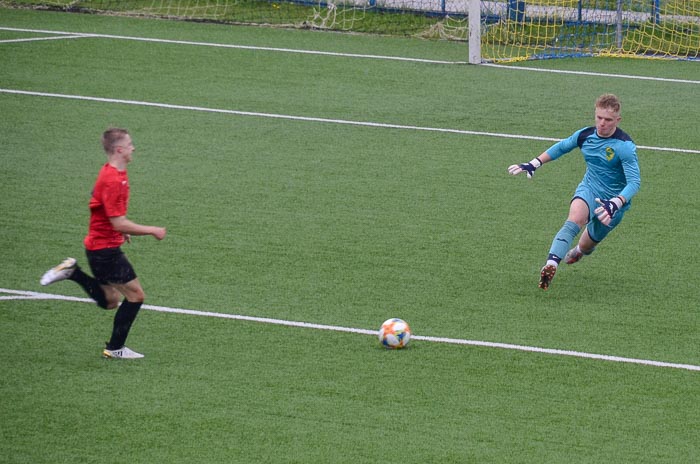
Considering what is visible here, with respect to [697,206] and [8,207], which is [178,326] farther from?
[697,206]

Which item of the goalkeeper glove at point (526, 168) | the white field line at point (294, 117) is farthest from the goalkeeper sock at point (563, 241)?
the white field line at point (294, 117)

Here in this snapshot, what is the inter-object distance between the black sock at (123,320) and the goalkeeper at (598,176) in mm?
3552

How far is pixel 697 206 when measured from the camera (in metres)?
12.4

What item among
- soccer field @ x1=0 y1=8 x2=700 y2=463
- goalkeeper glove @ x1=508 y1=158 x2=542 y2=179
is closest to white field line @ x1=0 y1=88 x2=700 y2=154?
soccer field @ x1=0 y1=8 x2=700 y2=463

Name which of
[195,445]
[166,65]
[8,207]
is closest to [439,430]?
[195,445]

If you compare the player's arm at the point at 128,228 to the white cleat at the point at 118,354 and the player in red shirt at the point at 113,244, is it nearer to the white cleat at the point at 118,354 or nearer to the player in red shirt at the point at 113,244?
the player in red shirt at the point at 113,244

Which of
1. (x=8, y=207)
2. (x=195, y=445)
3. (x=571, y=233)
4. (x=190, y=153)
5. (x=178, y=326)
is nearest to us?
(x=195, y=445)

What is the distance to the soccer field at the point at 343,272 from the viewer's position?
7086 mm

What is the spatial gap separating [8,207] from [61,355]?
4.05 meters

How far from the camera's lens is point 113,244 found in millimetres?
7891

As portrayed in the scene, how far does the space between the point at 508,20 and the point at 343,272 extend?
12752 mm

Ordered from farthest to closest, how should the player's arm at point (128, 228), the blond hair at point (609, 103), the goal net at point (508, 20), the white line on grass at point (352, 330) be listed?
the goal net at point (508, 20) < the blond hair at point (609, 103) < the white line on grass at point (352, 330) < the player's arm at point (128, 228)

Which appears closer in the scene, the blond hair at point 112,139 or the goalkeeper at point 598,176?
the blond hair at point 112,139

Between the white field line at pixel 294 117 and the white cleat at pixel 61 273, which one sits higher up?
Answer: the white cleat at pixel 61 273
